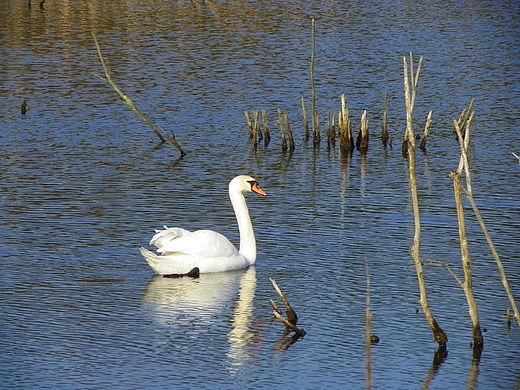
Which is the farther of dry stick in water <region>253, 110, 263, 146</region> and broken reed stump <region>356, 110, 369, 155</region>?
dry stick in water <region>253, 110, 263, 146</region>

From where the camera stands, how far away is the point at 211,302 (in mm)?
13445

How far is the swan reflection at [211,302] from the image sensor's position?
39.7 feet

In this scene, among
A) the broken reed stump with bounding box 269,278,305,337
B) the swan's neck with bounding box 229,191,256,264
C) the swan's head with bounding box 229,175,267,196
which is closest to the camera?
the broken reed stump with bounding box 269,278,305,337

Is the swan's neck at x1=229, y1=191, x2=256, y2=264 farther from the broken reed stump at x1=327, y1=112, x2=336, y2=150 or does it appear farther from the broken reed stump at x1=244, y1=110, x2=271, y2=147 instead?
the broken reed stump at x1=327, y1=112, x2=336, y2=150

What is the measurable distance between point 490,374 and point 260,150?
13.0m

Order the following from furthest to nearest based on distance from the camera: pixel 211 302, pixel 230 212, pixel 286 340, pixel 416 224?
1. pixel 230 212
2. pixel 211 302
3. pixel 286 340
4. pixel 416 224

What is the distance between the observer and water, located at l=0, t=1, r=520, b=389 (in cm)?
1146

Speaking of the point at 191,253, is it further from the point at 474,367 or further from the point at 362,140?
the point at 362,140

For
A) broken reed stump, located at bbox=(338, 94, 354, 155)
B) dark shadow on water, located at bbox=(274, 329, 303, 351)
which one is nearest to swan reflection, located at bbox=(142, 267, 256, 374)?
dark shadow on water, located at bbox=(274, 329, 303, 351)

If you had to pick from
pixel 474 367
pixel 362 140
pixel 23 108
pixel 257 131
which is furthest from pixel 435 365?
pixel 23 108

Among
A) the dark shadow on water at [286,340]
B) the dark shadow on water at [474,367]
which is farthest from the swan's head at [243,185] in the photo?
the dark shadow on water at [474,367]

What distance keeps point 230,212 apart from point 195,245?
11.6 ft

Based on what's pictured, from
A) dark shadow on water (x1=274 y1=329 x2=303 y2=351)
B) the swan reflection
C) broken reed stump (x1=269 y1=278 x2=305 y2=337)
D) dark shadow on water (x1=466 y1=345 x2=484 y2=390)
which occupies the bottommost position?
dark shadow on water (x1=466 y1=345 x2=484 y2=390)

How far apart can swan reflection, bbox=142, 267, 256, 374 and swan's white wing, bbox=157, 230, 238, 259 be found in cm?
31
